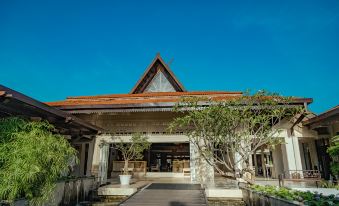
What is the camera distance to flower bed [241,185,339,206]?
3.85 meters

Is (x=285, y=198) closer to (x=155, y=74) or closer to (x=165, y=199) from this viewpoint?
(x=165, y=199)

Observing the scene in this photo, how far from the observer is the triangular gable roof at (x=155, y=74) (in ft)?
48.7

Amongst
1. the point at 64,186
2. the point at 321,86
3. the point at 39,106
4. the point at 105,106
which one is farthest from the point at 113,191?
the point at 321,86

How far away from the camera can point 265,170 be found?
1279 cm

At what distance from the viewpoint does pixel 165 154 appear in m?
15.5

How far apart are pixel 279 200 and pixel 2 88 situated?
5.86m

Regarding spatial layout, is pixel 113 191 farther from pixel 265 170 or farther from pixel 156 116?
pixel 265 170

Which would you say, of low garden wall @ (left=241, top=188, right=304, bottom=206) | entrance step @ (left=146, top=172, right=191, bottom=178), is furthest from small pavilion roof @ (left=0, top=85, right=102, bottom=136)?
entrance step @ (left=146, top=172, right=191, bottom=178)

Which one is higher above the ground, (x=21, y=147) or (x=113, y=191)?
(x=21, y=147)

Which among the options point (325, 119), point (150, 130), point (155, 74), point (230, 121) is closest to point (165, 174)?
point (150, 130)

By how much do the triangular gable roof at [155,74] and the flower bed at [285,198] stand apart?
9.66 m

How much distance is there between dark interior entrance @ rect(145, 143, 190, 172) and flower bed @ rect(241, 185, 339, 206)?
886 centimetres

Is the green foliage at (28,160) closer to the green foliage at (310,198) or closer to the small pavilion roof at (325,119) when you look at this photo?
the green foliage at (310,198)

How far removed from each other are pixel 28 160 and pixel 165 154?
12.1 meters
